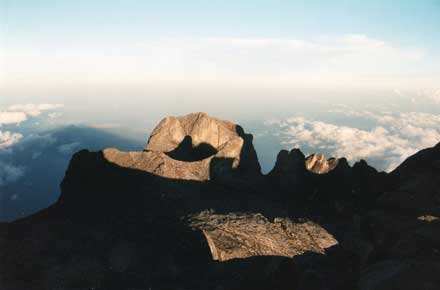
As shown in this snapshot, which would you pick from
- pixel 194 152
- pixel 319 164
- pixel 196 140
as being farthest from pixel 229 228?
pixel 196 140

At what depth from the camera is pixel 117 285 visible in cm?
2834

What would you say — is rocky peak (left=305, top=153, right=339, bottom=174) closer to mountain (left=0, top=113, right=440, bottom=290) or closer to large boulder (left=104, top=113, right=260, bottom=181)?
mountain (left=0, top=113, right=440, bottom=290)

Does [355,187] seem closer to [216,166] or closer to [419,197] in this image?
[419,197]

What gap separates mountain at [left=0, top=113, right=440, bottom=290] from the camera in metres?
22.4

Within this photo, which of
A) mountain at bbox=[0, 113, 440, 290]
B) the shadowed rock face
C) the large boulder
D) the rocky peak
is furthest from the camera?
the shadowed rock face

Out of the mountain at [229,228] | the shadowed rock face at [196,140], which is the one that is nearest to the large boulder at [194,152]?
→ the shadowed rock face at [196,140]

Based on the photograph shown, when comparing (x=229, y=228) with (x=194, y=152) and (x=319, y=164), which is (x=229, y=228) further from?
(x=194, y=152)

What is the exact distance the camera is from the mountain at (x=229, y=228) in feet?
73.5

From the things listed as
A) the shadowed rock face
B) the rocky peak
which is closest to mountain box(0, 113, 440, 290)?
the rocky peak

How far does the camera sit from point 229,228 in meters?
Answer: 36.0

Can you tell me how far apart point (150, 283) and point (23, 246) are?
15065mm

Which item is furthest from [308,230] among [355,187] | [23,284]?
[23,284]

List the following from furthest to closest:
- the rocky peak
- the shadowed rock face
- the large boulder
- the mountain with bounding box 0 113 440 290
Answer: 1. the shadowed rock face
2. the rocky peak
3. the large boulder
4. the mountain with bounding box 0 113 440 290

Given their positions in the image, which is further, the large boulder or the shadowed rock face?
the shadowed rock face
